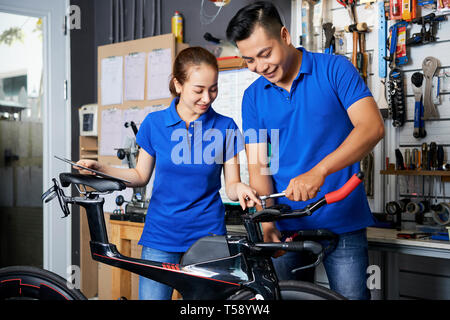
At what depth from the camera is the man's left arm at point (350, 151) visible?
4.02 ft

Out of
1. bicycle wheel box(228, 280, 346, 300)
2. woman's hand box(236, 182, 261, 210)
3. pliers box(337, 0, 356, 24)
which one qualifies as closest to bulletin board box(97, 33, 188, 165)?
pliers box(337, 0, 356, 24)

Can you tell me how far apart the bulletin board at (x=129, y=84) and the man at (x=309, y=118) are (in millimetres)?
1883

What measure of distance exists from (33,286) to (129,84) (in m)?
2.41

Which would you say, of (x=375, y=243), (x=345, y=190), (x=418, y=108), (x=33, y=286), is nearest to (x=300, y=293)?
(x=345, y=190)

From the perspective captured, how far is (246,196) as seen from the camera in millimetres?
1368

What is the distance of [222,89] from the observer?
123 inches

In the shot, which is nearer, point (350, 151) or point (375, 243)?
point (350, 151)

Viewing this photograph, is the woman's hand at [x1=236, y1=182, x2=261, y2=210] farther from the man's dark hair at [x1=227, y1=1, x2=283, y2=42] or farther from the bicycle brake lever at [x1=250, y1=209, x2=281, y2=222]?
the man's dark hair at [x1=227, y1=1, x2=283, y2=42]

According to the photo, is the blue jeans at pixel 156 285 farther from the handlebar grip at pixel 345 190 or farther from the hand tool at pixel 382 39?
the hand tool at pixel 382 39

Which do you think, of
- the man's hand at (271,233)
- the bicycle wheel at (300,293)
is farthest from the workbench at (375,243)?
the bicycle wheel at (300,293)

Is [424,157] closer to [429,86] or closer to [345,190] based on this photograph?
[429,86]
